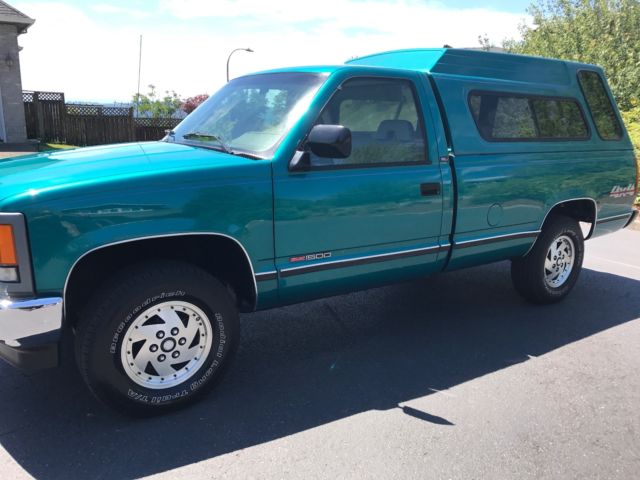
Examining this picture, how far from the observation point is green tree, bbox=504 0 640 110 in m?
14.7

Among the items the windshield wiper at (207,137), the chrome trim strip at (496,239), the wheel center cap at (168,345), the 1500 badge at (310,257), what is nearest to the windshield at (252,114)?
the windshield wiper at (207,137)

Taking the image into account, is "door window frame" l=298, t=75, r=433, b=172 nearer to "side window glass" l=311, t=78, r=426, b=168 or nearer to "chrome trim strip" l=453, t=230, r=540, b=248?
"side window glass" l=311, t=78, r=426, b=168

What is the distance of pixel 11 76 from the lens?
1689 centimetres

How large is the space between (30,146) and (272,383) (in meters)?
15.8

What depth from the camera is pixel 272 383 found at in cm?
358

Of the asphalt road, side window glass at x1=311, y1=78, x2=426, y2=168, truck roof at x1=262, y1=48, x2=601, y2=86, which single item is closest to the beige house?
truck roof at x1=262, y1=48, x2=601, y2=86

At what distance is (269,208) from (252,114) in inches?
32.9

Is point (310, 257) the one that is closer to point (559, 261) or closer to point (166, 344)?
point (166, 344)

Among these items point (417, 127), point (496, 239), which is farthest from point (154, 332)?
point (496, 239)

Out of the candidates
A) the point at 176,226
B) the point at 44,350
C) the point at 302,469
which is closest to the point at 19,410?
the point at 44,350

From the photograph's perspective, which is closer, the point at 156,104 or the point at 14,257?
the point at 14,257

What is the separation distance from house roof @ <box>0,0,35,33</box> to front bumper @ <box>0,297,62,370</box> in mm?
16595

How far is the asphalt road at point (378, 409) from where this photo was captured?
278 cm

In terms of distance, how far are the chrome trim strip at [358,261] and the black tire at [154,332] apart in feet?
1.43
